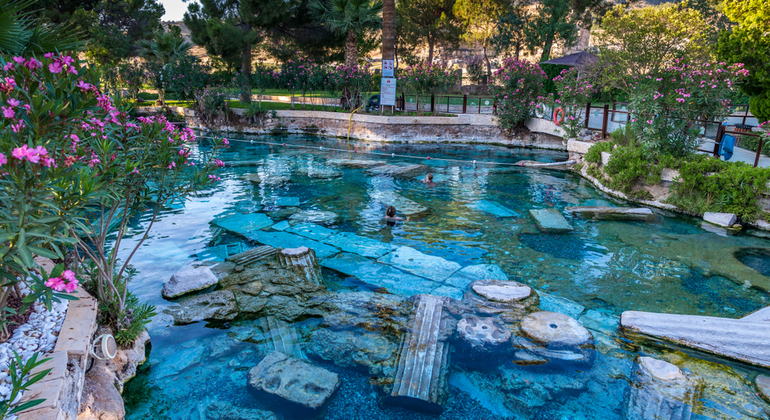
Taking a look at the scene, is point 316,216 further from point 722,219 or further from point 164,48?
point 164,48

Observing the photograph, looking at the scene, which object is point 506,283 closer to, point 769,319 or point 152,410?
point 769,319

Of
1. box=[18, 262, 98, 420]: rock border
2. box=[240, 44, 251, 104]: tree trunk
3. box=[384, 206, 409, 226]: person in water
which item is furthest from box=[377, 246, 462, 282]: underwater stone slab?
box=[240, 44, 251, 104]: tree trunk

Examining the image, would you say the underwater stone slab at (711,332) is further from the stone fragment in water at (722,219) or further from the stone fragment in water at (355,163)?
the stone fragment in water at (355,163)

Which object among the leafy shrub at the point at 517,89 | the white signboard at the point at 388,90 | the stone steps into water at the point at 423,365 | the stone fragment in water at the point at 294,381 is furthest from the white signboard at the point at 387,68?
the stone fragment in water at the point at 294,381

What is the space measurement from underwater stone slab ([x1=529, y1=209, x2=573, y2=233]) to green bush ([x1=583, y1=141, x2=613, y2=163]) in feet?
12.7

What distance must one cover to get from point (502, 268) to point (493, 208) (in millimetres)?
3592

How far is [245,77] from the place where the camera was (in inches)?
958

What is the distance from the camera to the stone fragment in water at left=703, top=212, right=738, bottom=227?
9.02 m

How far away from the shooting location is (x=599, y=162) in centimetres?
1281

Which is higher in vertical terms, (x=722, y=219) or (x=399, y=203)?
(x=722, y=219)

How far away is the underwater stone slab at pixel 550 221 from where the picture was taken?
29.2 ft

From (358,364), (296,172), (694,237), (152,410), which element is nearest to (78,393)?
(152,410)

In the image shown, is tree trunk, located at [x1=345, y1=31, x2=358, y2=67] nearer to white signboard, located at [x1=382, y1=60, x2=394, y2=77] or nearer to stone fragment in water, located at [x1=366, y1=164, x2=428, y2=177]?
white signboard, located at [x1=382, y1=60, x2=394, y2=77]

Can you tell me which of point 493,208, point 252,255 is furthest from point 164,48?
point 252,255
